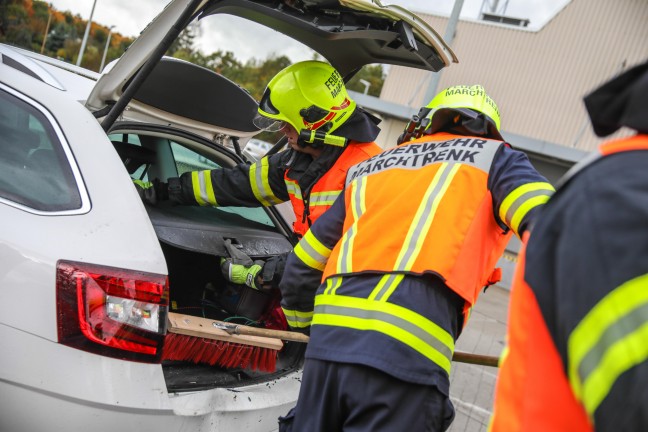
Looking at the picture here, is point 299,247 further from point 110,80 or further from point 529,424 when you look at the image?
point 529,424

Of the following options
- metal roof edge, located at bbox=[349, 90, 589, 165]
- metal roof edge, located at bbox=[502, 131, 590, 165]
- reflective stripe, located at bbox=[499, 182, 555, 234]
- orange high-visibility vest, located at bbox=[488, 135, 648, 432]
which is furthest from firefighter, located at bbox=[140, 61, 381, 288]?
metal roof edge, located at bbox=[502, 131, 590, 165]

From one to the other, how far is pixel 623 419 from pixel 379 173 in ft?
4.17

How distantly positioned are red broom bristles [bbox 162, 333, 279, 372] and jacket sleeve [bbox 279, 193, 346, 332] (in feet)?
1.48

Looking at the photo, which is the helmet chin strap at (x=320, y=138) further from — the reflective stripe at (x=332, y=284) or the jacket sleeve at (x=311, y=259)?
the reflective stripe at (x=332, y=284)

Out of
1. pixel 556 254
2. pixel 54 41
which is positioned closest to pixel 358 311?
pixel 556 254

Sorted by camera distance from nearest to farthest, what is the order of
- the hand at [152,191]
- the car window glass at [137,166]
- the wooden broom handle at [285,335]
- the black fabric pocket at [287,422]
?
the black fabric pocket at [287,422] < the wooden broom handle at [285,335] < the hand at [152,191] < the car window glass at [137,166]

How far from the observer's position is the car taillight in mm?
1721

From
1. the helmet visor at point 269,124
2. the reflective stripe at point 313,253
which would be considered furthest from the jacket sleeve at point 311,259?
the helmet visor at point 269,124

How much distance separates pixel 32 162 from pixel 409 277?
1.38 meters

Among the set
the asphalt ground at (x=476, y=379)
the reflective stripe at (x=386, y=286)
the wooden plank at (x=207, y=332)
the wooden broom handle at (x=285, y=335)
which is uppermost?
the reflective stripe at (x=386, y=286)

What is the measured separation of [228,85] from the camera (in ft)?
11.1

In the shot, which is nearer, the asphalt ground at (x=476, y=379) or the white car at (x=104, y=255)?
the white car at (x=104, y=255)

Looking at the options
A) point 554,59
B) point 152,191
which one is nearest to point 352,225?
point 152,191

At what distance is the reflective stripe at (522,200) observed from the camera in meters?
1.56
